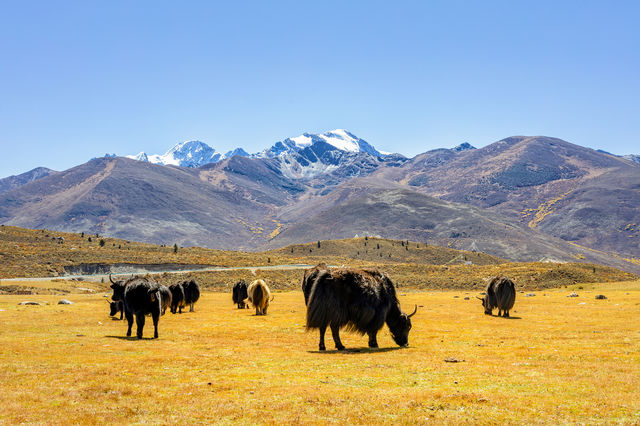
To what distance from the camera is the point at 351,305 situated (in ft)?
64.4

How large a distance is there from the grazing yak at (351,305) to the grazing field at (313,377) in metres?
1.00

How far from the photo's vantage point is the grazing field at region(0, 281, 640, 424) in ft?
32.7

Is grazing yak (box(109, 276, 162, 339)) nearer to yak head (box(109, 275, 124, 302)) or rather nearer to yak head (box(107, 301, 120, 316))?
yak head (box(109, 275, 124, 302))

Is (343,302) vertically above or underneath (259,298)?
above

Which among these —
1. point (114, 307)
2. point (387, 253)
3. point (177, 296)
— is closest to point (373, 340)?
point (114, 307)

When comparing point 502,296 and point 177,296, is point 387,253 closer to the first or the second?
point 502,296

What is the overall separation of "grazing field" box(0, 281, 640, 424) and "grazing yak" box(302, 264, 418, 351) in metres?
1.00

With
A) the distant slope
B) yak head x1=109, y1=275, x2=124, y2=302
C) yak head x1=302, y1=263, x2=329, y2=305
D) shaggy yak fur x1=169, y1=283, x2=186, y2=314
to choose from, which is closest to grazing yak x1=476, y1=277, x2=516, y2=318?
yak head x1=302, y1=263, x2=329, y2=305

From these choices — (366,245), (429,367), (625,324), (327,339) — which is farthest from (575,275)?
(366,245)

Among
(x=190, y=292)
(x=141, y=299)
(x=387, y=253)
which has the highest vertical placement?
(x=387, y=253)

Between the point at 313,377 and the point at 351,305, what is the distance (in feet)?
20.2

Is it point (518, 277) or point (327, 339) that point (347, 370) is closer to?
point (327, 339)

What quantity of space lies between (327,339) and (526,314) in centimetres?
2015

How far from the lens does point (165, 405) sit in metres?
10.6
